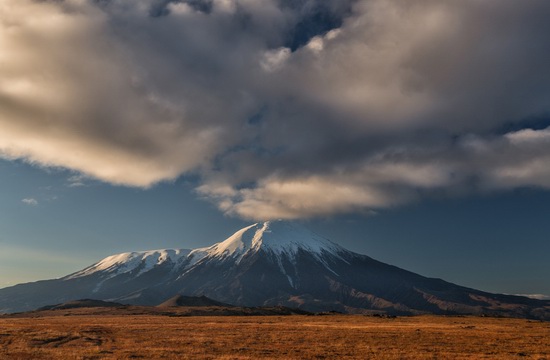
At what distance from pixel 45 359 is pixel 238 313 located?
103 metres

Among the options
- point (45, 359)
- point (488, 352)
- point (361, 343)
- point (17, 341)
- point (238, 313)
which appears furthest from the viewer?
point (238, 313)

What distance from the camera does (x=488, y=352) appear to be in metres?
42.1

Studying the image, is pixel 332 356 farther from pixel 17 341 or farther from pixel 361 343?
pixel 17 341

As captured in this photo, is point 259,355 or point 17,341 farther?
point 17,341

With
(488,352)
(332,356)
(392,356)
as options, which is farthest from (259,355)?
(488,352)

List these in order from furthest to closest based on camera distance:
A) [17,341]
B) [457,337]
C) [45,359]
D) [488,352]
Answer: [457,337] < [17,341] < [488,352] < [45,359]

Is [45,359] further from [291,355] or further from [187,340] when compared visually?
[291,355]

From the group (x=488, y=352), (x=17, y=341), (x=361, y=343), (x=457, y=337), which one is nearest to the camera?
(x=488, y=352)

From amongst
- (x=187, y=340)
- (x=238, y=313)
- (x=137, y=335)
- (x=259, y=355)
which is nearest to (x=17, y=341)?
(x=137, y=335)

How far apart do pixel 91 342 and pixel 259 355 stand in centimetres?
2310

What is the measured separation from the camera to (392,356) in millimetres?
38500

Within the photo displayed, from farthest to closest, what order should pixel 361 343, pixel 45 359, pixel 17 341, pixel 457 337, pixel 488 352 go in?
pixel 457 337, pixel 17 341, pixel 361 343, pixel 488 352, pixel 45 359

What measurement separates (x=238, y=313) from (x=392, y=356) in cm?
10405

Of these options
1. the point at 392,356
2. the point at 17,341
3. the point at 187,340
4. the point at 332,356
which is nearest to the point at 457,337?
the point at 392,356
